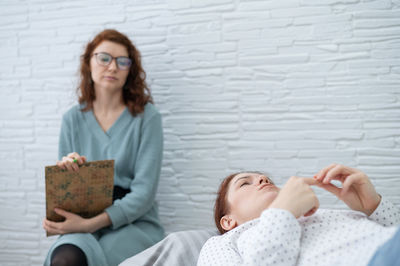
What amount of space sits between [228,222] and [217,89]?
1.10 meters

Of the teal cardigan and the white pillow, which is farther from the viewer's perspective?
the teal cardigan

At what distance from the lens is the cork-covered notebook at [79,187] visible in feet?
5.59

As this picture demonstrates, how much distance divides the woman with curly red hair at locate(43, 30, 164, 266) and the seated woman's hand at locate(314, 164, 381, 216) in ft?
3.49

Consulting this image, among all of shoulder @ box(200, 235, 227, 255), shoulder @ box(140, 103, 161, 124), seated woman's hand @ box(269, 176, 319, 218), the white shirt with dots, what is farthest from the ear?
shoulder @ box(140, 103, 161, 124)

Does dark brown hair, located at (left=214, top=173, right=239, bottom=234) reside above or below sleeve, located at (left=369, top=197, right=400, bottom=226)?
below

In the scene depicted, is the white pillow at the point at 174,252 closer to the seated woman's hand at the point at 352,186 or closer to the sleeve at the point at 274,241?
the sleeve at the point at 274,241

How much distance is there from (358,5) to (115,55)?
4.49ft

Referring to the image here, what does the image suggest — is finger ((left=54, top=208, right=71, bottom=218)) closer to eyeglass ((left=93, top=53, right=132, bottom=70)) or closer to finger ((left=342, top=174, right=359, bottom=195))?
eyeglass ((left=93, top=53, right=132, bottom=70))

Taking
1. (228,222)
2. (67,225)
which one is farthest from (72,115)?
(228,222)

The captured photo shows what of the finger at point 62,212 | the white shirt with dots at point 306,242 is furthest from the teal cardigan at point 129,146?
the white shirt with dots at point 306,242

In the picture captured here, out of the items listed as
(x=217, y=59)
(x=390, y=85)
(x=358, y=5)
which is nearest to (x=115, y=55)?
(x=217, y=59)

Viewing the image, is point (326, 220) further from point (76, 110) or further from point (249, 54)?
point (76, 110)

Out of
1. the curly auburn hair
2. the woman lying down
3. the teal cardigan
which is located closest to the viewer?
the woman lying down

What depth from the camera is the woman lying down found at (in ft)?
3.25
